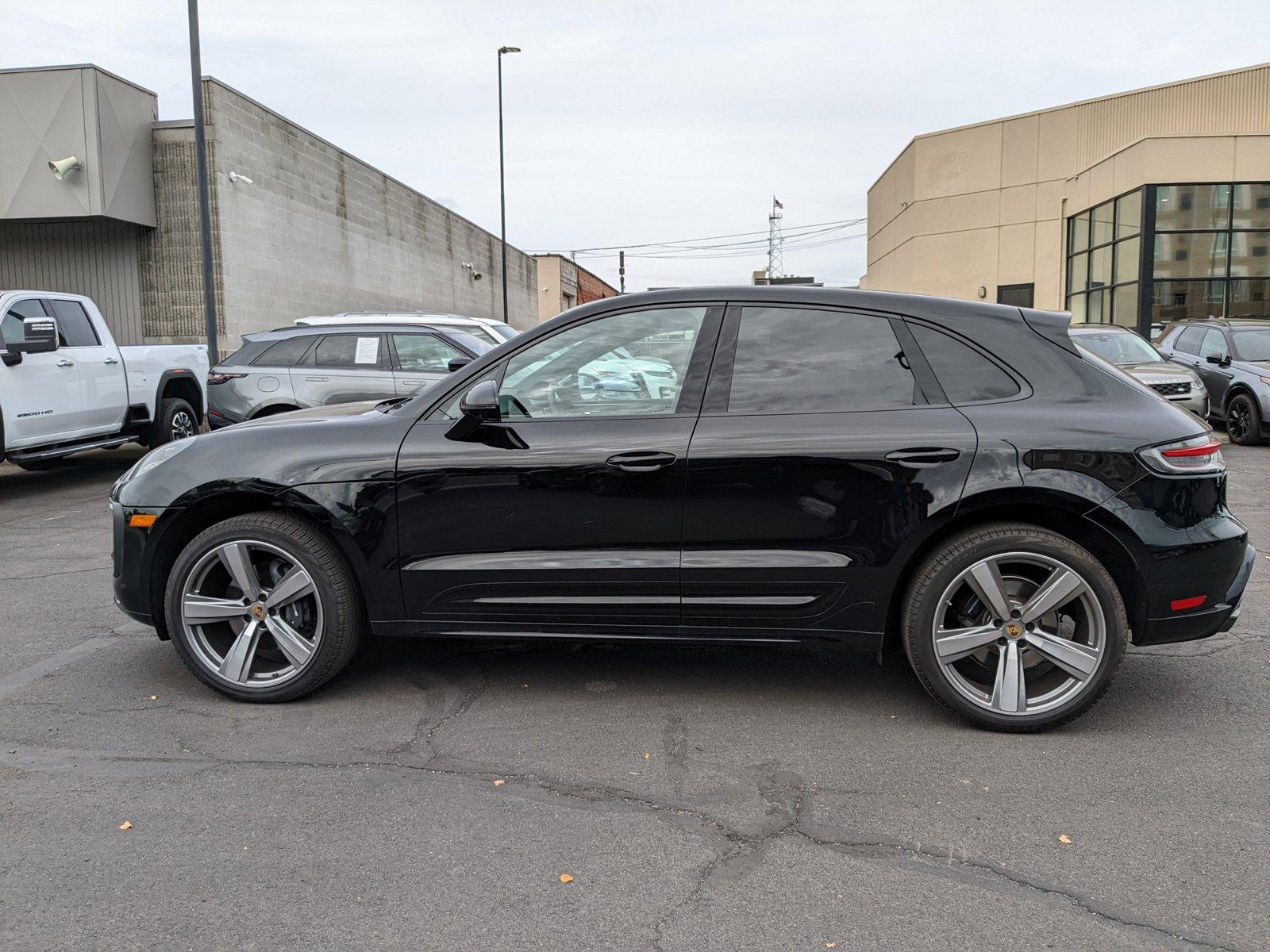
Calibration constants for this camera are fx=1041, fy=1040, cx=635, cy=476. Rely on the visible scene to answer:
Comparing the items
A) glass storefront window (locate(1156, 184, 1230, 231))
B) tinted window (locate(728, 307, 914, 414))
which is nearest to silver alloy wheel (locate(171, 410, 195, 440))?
tinted window (locate(728, 307, 914, 414))

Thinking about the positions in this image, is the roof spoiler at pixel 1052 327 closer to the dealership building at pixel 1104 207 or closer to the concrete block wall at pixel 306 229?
the concrete block wall at pixel 306 229

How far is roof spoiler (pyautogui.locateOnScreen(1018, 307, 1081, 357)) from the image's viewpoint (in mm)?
4008

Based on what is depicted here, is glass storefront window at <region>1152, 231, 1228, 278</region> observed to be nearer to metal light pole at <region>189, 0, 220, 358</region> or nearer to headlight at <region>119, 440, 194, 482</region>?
metal light pole at <region>189, 0, 220, 358</region>

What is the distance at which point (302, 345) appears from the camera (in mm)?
10836

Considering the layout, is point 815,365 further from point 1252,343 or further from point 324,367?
point 1252,343

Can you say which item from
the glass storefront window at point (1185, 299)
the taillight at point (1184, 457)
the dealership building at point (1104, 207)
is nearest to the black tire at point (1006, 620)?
the taillight at point (1184, 457)

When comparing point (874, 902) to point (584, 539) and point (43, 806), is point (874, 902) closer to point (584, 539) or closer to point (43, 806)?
point (584, 539)

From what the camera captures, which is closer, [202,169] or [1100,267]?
[202,169]

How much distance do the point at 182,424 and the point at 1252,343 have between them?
46.1 ft

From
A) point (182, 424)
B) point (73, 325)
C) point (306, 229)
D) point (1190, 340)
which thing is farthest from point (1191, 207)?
point (73, 325)

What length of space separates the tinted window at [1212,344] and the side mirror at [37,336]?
14.0 metres

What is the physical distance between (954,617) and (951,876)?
123 centimetres

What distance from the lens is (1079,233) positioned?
34250 mm

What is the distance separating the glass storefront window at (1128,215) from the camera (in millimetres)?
27531
